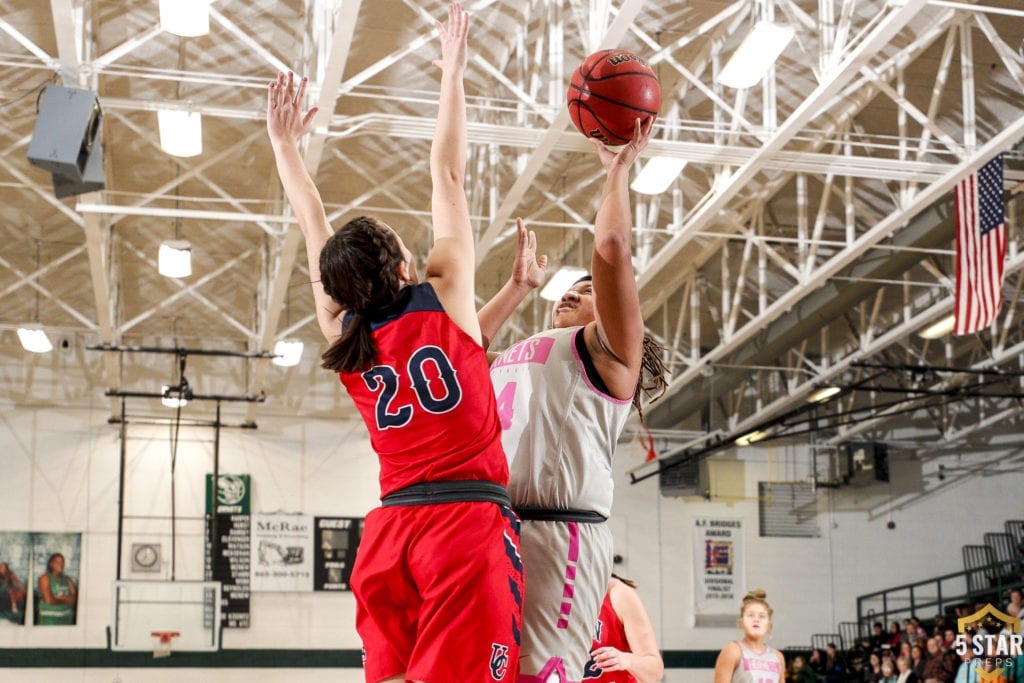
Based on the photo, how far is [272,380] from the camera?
897 inches

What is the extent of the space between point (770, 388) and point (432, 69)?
11.3 meters

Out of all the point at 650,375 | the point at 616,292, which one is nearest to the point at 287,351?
the point at 650,375

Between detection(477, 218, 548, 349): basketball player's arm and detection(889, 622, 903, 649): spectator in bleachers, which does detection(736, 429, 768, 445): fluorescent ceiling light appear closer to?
detection(889, 622, 903, 649): spectator in bleachers

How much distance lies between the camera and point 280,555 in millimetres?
21969

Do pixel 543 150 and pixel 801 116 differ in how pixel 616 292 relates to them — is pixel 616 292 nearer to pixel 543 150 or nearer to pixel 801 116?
pixel 801 116

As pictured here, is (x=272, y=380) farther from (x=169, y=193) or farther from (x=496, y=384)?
(x=496, y=384)

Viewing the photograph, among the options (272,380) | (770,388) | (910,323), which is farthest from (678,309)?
(272,380)

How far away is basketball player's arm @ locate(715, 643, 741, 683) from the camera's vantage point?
911 cm

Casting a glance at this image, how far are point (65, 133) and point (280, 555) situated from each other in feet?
49.5

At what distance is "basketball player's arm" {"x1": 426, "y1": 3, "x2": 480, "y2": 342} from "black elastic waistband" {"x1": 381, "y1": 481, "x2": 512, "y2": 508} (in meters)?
0.37

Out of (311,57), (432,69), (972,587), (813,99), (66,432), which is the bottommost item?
(972,587)

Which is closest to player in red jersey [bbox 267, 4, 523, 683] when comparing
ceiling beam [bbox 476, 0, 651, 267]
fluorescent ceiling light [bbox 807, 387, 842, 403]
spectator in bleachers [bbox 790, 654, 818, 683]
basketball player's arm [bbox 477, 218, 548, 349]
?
basketball player's arm [bbox 477, 218, 548, 349]

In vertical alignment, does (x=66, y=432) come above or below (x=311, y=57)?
below

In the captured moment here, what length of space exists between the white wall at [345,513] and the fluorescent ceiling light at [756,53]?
14.4 m
